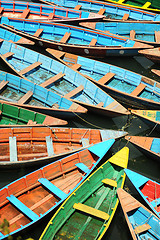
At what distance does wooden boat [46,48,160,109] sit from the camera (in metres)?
19.8

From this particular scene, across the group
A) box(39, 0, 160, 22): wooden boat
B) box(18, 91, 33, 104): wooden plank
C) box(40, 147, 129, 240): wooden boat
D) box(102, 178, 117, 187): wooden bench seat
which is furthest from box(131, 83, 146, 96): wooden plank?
box(39, 0, 160, 22): wooden boat

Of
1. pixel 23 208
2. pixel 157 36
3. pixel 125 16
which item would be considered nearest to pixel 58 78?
pixel 157 36

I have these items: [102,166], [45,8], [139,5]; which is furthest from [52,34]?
[102,166]

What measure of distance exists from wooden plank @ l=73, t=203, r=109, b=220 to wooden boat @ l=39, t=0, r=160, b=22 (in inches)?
618

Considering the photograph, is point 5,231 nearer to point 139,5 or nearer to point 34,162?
point 34,162

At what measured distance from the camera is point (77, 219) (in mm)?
14734

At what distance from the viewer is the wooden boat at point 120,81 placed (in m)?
19.8

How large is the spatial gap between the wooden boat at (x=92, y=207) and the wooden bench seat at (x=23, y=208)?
3.00 feet

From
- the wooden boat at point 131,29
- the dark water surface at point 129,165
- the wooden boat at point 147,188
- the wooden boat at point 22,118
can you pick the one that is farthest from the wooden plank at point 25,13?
the wooden boat at point 147,188

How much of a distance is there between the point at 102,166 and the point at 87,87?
6.07 m

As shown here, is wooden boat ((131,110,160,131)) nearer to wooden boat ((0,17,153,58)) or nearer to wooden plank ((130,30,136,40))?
wooden boat ((0,17,153,58))

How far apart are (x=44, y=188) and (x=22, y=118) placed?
451cm

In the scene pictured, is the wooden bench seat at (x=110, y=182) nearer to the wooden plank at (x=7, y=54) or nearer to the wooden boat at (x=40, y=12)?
the wooden plank at (x=7, y=54)

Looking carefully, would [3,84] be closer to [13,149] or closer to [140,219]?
[13,149]
